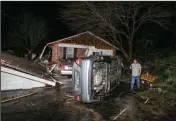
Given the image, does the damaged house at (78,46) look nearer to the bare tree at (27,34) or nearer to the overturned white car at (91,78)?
the bare tree at (27,34)

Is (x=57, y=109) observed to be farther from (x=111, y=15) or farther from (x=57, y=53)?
(x=111, y=15)

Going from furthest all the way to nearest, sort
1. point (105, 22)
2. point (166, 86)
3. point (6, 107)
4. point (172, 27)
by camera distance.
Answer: point (172, 27), point (105, 22), point (166, 86), point (6, 107)

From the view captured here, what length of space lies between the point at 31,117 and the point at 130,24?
71.5ft

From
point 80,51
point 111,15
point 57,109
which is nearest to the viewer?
point 57,109

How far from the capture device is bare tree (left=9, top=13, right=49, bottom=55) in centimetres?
3119

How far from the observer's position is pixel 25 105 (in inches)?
469

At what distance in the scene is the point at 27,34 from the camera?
1233 inches

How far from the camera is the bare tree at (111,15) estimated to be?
86.5 feet

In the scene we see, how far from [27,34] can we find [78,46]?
296 inches

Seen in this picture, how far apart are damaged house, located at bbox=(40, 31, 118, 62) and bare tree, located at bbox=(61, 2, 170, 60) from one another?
103cm

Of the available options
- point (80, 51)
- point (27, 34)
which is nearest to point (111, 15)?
point (80, 51)

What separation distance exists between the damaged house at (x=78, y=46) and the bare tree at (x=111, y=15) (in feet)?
3.36

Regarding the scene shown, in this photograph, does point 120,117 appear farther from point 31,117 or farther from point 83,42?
point 83,42

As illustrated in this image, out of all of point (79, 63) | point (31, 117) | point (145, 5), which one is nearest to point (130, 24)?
point (145, 5)
